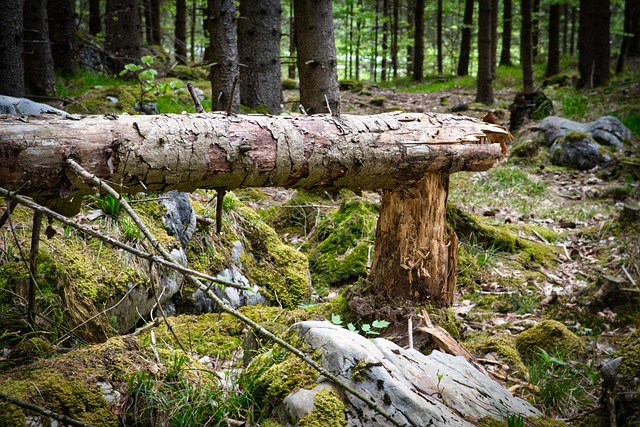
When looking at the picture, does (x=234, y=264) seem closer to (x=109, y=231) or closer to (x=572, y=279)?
(x=109, y=231)

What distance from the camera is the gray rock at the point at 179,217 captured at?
4.54 meters

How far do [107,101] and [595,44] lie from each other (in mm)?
12363

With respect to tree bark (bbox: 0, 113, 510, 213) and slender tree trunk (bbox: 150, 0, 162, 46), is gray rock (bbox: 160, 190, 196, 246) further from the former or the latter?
slender tree trunk (bbox: 150, 0, 162, 46)

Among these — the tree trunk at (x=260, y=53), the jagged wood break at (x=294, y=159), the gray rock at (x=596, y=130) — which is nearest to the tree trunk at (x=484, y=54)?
the gray rock at (x=596, y=130)

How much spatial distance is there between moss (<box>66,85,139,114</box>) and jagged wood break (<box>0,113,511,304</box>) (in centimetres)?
544

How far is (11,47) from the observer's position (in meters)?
7.65

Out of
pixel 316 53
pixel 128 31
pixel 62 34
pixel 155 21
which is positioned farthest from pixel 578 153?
pixel 155 21

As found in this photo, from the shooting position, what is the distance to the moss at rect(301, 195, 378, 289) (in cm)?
549

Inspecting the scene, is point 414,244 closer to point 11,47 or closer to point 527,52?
point 11,47

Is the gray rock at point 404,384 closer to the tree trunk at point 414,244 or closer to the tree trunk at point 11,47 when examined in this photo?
the tree trunk at point 414,244

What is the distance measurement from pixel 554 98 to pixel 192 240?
41.3 feet

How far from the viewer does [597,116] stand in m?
12.6

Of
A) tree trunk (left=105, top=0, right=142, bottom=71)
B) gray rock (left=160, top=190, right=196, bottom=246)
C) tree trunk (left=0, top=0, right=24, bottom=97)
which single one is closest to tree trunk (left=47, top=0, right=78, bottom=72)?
tree trunk (left=105, top=0, right=142, bottom=71)

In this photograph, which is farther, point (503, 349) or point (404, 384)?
point (503, 349)
